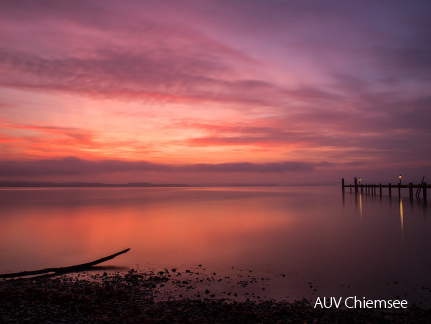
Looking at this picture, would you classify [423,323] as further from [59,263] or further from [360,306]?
[59,263]

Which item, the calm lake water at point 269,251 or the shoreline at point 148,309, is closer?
the shoreline at point 148,309

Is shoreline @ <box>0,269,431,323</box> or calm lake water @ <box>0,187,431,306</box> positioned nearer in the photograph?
shoreline @ <box>0,269,431,323</box>

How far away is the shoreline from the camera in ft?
23.2

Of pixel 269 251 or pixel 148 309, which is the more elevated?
pixel 148 309

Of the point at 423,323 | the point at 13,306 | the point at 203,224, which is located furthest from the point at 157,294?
the point at 203,224

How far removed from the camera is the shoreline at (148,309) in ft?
23.2

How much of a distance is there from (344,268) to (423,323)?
18.7 feet

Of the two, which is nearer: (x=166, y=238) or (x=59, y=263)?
(x=59, y=263)

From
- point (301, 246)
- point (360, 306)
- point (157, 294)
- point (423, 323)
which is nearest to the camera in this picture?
point (423, 323)

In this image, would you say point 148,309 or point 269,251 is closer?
point 148,309

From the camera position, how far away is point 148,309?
7.82 metres

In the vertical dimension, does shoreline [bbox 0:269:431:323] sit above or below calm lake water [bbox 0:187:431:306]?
above

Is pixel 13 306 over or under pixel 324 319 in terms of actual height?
over

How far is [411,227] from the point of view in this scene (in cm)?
2459
